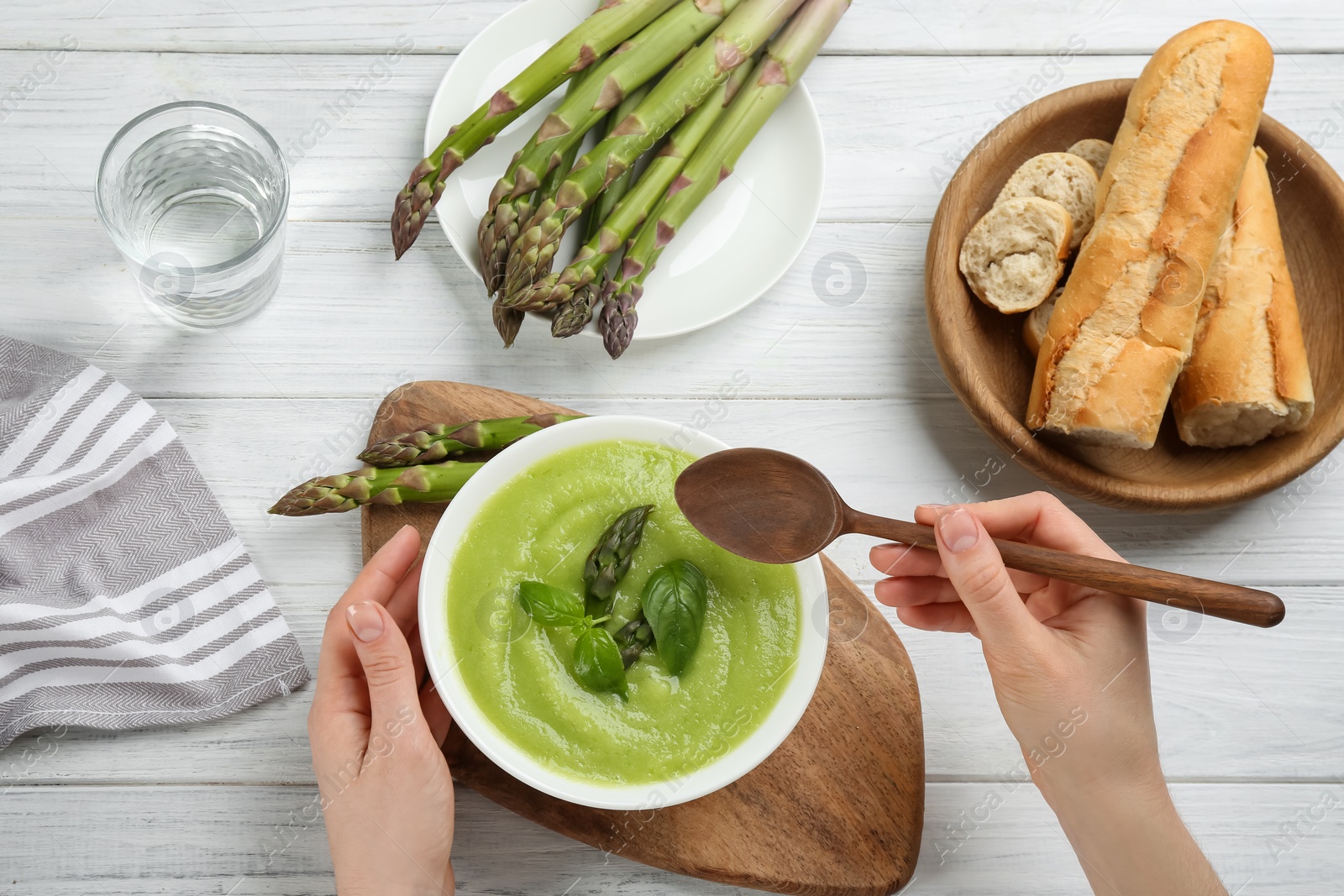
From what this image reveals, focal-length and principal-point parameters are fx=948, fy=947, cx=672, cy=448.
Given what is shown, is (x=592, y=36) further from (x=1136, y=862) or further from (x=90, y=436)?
(x=1136, y=862)

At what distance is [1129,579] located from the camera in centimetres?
174

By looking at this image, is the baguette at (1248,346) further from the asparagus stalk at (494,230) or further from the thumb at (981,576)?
the asparagus stalk at (494,230)

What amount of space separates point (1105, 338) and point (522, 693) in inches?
59.2

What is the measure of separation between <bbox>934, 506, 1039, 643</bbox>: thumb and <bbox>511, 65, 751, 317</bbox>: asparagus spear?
96 cm

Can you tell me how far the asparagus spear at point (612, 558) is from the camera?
5.87 feet

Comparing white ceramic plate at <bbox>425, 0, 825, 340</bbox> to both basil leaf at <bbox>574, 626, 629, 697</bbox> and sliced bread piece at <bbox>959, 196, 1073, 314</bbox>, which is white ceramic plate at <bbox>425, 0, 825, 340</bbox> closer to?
sliced bread piece at <bbox>959, 196, 1073, 314</bbox>

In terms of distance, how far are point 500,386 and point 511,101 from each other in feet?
2.22

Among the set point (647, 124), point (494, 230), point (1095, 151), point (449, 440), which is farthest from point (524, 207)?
point (1095, 151)

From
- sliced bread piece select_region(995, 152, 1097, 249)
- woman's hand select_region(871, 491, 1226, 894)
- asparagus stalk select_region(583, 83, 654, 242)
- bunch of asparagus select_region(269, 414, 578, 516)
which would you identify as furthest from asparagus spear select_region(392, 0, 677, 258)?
woman's hand select_region(871, 491, 1226, 894)

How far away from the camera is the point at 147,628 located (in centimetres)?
217

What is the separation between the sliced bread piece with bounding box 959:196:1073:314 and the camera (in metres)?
2.23

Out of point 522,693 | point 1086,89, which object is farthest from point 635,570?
point 1086,89

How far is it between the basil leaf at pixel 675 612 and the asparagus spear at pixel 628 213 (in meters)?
0.69

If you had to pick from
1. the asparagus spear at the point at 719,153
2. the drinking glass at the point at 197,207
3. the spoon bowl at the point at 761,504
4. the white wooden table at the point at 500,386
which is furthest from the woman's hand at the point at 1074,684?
the drinking glass at the point at 197,207
